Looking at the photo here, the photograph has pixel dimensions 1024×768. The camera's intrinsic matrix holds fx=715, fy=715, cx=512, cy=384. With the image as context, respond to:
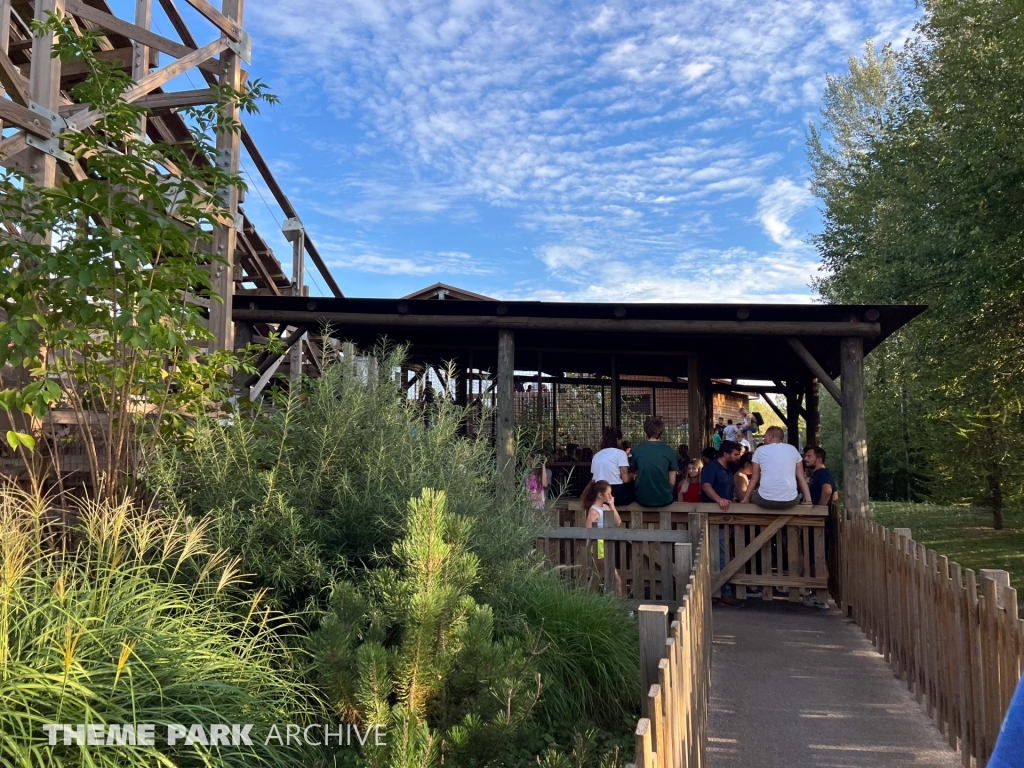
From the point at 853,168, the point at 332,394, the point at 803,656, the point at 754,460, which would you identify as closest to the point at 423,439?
the point at 332,394

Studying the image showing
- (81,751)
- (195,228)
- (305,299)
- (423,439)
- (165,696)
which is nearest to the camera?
(81,751)

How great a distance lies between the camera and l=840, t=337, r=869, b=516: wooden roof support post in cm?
860

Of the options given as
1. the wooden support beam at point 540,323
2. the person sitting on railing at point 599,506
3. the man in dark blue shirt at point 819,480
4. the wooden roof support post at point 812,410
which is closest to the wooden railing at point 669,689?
the person sitting on railing at point 599,506

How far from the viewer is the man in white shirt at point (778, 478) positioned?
7.20 meters

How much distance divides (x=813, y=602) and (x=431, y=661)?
20.2ft

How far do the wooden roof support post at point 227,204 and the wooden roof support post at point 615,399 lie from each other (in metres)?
6.95

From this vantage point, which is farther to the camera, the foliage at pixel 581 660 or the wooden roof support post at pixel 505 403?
the wooden roof support post at pixel 505 403

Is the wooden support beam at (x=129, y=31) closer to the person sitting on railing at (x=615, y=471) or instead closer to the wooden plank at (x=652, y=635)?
the person sitting on railing at (x=615, y=471)

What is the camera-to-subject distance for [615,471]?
771cm

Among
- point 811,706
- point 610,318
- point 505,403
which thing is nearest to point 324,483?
point 811,706

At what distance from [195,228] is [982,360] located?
13.3 metres

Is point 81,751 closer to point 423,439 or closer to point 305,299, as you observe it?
point 423,439

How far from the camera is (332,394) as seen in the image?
4.01 meters

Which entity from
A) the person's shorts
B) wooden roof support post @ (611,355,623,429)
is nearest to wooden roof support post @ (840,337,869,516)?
the person's shorts
